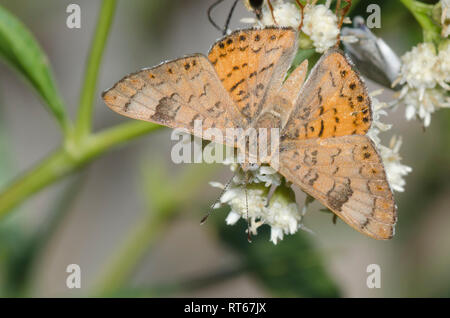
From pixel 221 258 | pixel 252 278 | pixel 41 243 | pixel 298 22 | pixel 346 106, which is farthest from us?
pixel 221 258

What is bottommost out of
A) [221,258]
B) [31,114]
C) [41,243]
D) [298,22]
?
[221,258]

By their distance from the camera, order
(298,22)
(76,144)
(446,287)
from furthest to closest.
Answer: (446,287), (76,144), (298,22)

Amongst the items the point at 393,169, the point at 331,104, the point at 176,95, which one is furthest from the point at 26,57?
the point at 393,169

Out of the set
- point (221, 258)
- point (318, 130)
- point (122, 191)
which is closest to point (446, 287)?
point (221, 258)

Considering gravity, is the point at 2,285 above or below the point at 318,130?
below

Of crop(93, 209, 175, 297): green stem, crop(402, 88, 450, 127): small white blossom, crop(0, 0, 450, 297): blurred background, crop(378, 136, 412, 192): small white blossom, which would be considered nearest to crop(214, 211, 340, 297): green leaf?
crop(0, 0, 450, 297): blurred background

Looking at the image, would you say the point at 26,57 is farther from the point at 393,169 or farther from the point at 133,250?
the point at 393,169

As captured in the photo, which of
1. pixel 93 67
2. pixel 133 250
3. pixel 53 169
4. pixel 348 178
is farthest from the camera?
pixel 133 250

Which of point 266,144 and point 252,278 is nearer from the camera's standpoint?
point 266,144
